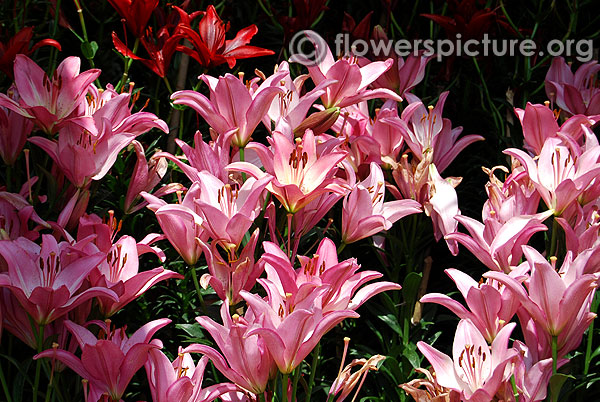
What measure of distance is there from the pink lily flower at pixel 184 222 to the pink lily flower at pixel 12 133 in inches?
8.9

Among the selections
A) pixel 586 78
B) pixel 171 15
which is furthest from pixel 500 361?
pixel 171 15

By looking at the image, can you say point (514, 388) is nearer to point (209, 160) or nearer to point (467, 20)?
point (209, 160)

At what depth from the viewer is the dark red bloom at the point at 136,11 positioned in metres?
1.12

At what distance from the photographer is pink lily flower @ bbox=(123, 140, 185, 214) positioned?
108 centimetres


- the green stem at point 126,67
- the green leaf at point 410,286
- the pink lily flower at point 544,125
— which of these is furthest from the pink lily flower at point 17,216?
the pink lily flower at point 544,125

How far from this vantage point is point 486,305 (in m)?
0.90

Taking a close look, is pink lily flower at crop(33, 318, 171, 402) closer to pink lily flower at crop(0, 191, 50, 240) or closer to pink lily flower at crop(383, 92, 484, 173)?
pink lily flower at crop(0, 191, 50, 240)

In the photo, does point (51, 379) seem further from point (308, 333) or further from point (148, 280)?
point (308, 333)

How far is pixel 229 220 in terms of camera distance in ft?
2.91

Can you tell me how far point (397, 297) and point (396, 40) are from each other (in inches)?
24.8

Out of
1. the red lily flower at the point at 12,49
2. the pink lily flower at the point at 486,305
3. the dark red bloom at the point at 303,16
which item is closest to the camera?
the pink lily flower at the point at 486,305

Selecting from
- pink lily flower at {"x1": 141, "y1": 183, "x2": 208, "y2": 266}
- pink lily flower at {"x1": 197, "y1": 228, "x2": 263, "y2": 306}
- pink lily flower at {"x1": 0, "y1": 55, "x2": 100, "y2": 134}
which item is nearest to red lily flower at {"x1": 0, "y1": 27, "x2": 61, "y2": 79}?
pink lily flower at {"x1": 0, "y1": 55, "x2": 100, "y2": 134}

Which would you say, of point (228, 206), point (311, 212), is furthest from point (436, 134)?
point (228, 206)

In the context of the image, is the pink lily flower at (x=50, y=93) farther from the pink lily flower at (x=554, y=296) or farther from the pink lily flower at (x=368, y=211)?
the pink lily flower at (x=554, y=296)
